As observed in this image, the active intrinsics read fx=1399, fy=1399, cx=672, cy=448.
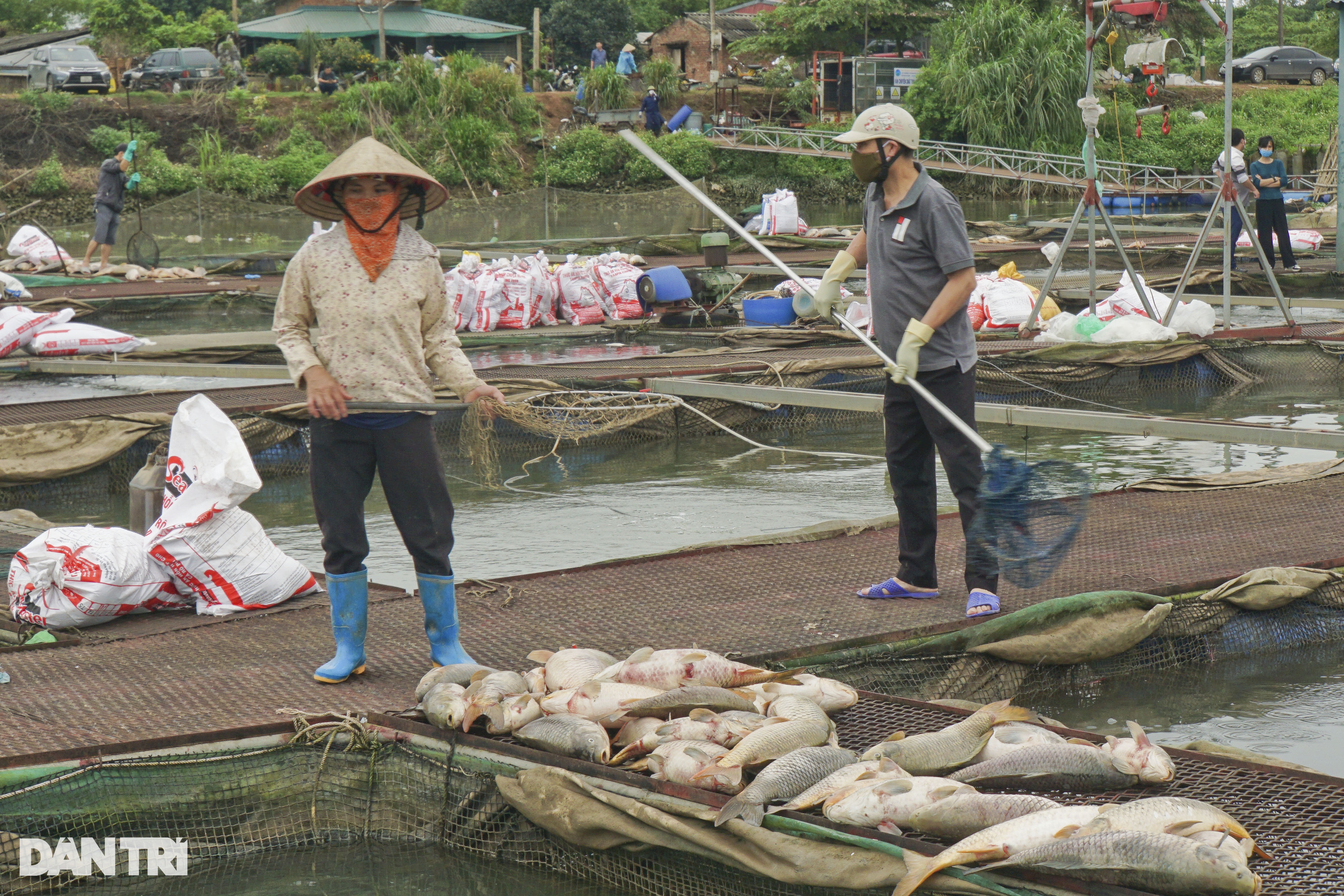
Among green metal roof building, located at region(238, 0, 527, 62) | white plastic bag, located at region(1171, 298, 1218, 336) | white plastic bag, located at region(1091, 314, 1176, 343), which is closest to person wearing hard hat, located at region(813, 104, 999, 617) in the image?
white plastic bag, located at region(1091, 314, 1176, 343)

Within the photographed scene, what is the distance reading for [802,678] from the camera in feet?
12.3

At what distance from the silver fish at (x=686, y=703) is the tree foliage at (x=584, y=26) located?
42155 mm

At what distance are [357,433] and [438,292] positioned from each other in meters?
0.46

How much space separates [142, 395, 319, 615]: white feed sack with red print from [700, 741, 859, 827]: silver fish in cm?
229

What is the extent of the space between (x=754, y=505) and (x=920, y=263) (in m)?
3.13

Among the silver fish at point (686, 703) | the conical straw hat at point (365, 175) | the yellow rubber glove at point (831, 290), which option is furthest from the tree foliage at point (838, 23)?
the silver fish at point (686, 703)

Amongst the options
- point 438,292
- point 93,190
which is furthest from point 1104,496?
point 93,190

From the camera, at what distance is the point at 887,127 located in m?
4.37

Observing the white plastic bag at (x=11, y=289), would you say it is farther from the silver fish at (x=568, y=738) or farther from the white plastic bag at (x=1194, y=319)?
the silver fish at (x=568, y=738)

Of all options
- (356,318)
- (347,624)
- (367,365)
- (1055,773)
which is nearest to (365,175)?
(356,318)

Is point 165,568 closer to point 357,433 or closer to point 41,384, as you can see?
point 357,433

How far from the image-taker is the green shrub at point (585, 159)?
33812mm

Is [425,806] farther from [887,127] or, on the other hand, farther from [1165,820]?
[887,127]

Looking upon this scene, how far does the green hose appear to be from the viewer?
265cm
